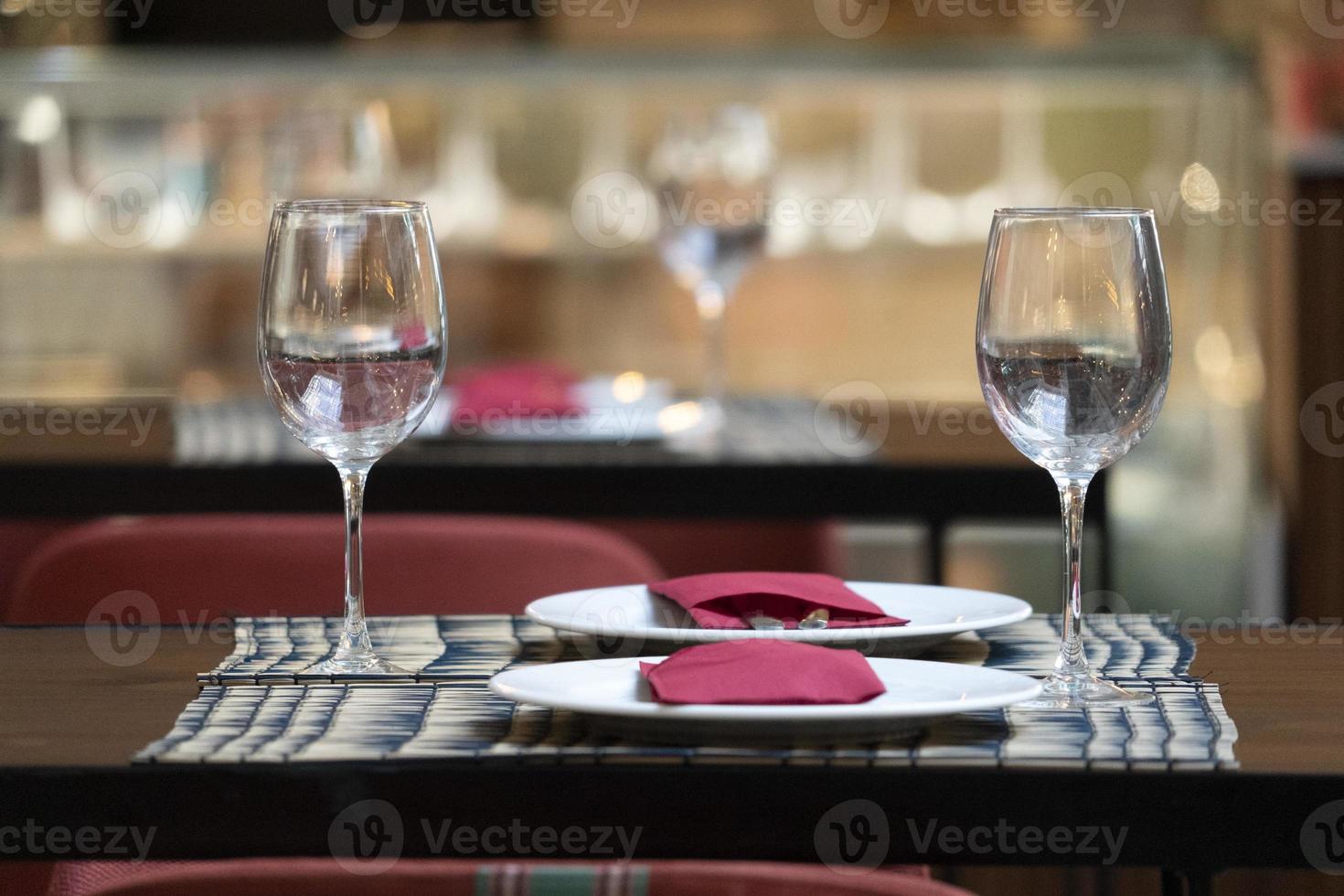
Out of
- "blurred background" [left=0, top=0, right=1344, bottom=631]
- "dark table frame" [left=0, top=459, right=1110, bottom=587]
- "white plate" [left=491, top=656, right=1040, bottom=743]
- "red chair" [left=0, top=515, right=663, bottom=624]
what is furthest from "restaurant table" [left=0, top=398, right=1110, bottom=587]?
"blurred background" [left=0, top=0, right=1344, bottom=631]

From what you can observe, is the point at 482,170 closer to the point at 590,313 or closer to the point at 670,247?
the point at 590,313

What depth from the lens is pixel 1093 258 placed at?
0.69m

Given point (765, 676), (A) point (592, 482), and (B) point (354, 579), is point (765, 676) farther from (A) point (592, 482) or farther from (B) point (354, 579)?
(A) point (592, 482)

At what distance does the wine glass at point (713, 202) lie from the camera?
1.71 metres

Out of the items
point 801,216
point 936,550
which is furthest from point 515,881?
point 801,216

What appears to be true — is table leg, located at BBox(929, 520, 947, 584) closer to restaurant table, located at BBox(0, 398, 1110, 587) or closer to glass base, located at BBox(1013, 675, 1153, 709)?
restaurant table, located at BBox(0, 398, 1110, 587)

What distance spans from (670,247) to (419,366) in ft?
3.26

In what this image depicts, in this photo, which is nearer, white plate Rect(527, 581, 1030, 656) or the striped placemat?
the striped placemat

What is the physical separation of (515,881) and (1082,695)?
24 cm

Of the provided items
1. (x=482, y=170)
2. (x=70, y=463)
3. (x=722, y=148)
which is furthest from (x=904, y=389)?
(x=70, y=463)

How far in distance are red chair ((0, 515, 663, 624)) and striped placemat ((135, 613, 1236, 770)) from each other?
1.49ft

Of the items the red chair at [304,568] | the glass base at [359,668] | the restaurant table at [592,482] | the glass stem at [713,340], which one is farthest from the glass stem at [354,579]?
the glass stem at [713,340]

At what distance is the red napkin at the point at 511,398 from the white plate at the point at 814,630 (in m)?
0.75

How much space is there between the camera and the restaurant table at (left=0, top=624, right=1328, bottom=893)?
590 millimetres
